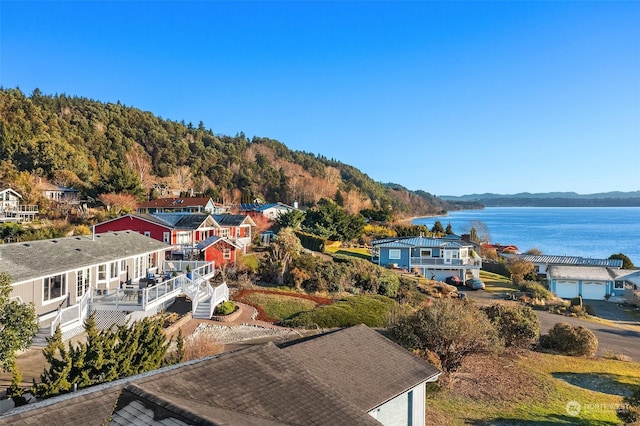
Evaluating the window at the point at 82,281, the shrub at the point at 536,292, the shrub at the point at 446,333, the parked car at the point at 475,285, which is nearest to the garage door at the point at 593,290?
the shrub at the point at 536,292

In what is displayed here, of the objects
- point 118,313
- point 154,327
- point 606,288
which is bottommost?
point 606,288

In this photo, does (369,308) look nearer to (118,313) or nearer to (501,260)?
(118,313)

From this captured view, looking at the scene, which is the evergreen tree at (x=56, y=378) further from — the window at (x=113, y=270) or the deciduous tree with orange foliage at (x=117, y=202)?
the deciduous tree with orange foliage at (x=117, y=202)

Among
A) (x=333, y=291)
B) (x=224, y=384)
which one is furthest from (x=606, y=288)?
(x=224, y=384)

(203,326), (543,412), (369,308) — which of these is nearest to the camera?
(543,412)

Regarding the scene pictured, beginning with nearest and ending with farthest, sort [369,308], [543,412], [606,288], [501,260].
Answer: [543,412], [369,308], [606,288], [501,260]

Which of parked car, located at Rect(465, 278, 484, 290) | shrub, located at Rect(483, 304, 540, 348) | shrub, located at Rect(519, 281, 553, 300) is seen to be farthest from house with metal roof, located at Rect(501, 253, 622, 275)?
shrub, located at Rect(483, 304, 540, 348)

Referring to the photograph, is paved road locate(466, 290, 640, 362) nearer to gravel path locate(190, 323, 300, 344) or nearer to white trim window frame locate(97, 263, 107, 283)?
gravel path locate(190, 323, 300, 344)
